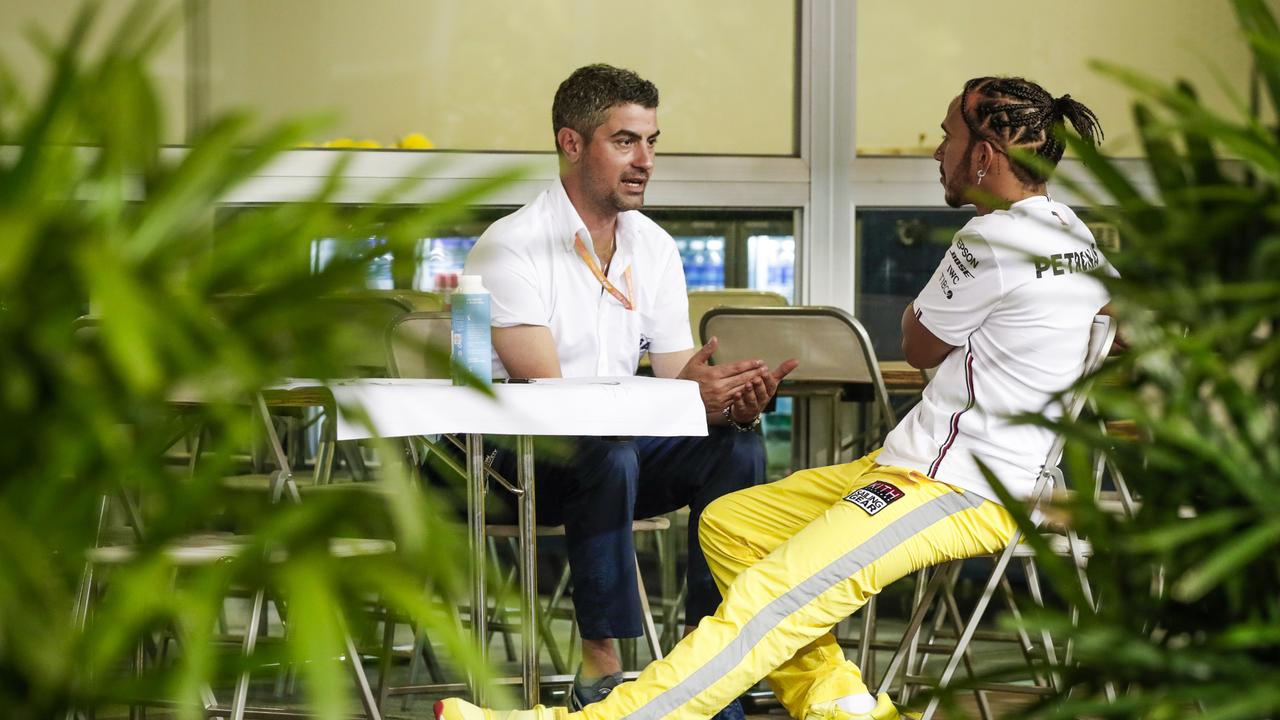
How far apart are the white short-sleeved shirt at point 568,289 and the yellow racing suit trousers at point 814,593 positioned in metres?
0.81

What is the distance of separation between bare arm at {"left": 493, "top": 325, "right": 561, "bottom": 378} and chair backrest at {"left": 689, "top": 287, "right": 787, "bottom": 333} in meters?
1.38

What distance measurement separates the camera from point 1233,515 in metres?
0.92

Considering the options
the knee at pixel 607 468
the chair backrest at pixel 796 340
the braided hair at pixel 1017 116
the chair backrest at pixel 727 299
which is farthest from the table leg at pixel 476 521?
the chair backrest at pixel 727 299

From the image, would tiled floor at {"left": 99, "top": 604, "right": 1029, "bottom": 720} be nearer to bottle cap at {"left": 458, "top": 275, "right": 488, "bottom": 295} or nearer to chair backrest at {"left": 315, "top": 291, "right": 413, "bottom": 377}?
bottle cap at {"left": 458, "top": 275, "right": 488, "bottom": 295}

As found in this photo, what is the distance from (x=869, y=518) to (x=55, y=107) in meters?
1.83

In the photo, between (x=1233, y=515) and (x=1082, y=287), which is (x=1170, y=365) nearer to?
(x=1233, y=515)

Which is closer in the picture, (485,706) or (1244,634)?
(1244,634)

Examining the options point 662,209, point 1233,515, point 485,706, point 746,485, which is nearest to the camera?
point 1233,515

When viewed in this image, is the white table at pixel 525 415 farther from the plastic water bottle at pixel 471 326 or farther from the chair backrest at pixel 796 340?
the chair backrest at pixel 796 340

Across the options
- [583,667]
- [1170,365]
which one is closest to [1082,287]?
[583,667]

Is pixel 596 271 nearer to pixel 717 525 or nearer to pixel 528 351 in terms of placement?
pixel 528 351

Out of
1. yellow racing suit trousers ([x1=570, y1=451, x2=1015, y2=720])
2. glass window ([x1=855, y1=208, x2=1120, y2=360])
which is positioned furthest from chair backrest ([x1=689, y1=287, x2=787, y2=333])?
yellow racing suit trousers ([x1=570, y1=451, x2=1015, y2=720])

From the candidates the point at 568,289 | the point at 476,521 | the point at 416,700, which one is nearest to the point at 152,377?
the point at 476,521

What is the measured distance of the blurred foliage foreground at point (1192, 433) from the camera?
93 cm
